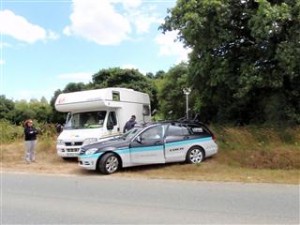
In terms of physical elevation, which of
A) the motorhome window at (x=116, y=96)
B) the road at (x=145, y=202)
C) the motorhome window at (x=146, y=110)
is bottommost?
the road at (x=145, y=202)

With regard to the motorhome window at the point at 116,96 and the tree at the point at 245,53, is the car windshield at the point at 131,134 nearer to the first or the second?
the motorhome window at the point at 116,96

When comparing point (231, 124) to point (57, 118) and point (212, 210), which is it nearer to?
point (212, 210)

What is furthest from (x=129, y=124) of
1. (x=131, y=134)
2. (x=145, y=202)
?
(x=145, y=202)

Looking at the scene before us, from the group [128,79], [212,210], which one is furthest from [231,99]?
[128,79]

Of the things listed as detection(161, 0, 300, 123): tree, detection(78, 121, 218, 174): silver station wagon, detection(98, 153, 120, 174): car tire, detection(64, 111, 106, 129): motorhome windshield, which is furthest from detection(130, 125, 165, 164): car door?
detection(161, 0, 300, 123): tree

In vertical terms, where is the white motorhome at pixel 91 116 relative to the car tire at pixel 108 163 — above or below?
above

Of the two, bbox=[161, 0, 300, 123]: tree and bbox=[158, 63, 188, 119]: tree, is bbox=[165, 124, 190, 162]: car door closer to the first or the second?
bbox=[161, 0, 300, 123]: tree

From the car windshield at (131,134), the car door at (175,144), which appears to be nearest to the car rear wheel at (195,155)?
the car door at (175,144)

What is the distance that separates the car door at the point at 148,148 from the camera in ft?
52.5

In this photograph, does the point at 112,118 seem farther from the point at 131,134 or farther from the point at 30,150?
the point at 30,150

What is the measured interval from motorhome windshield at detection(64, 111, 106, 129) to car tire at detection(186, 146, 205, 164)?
4233 millimetres

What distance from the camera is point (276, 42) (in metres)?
18.7

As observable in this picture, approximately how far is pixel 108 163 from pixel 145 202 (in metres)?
5.80

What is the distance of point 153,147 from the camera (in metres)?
16.2
